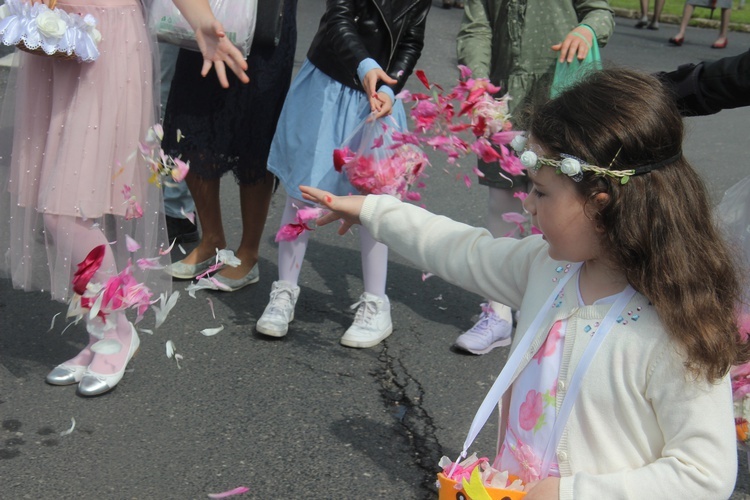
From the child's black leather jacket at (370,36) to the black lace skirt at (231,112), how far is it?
0.36m

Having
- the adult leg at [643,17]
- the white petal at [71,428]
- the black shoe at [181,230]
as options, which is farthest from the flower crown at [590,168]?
the adult leg at [643,17]

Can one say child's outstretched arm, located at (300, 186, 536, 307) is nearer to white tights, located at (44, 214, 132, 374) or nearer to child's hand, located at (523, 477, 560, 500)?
child's hand, located at (523, 477, 560, 500)

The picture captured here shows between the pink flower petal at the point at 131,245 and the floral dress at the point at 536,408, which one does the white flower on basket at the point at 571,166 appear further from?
the pink flower petal at the point at 131,245

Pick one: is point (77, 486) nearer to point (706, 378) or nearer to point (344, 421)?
point (344, 421)

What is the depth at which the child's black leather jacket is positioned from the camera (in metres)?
3.66

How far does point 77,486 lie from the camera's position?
9.70 ft

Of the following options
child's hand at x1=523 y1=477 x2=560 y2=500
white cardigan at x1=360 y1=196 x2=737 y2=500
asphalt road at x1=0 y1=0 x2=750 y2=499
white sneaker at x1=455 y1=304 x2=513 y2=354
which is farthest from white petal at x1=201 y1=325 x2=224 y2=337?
child's hand at x1=523 y1=477 x2=560 y2=500

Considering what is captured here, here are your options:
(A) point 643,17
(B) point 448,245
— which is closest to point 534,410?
(B) point 448,245

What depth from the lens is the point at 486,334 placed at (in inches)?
159

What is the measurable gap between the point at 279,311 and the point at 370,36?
115cm

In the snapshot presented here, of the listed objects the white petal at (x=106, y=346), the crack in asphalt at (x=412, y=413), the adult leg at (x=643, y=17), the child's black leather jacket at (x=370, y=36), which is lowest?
the adult leg at (x=643, y=17)

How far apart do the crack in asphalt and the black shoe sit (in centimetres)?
136

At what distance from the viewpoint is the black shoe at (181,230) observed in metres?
4.92

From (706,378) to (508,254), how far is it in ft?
1.96
